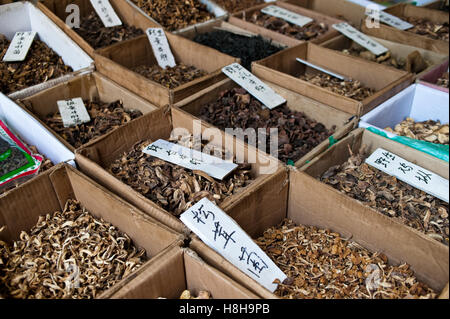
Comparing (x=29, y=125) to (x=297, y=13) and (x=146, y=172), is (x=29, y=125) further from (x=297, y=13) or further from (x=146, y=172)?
(x=297, y=13)

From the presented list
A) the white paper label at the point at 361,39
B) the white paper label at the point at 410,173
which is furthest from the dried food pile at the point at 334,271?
the white paper label at the point at 361,39

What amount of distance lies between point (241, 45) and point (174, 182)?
126 centimetres

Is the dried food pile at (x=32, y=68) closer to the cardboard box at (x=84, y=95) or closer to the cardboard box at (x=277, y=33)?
the cardboard box at (x=84, y=95)

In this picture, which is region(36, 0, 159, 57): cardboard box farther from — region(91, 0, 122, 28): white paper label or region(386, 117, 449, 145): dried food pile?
region(386, 117, 449, 145): dried food pile

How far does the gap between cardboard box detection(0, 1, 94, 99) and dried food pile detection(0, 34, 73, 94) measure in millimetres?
46

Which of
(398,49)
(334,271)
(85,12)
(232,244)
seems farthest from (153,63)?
(334,271)

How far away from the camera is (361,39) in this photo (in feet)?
8.34

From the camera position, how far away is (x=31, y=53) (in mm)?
2346

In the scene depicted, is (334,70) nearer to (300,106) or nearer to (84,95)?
(300,106)

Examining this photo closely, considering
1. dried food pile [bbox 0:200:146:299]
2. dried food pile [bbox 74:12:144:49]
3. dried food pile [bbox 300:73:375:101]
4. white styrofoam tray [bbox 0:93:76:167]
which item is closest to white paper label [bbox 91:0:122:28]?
dried food pile [bbox 74:12:144:49]

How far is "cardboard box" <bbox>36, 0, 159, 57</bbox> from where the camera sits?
97.0 inches

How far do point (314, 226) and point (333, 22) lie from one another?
1769mm

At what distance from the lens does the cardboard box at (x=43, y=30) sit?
2.31 metres
